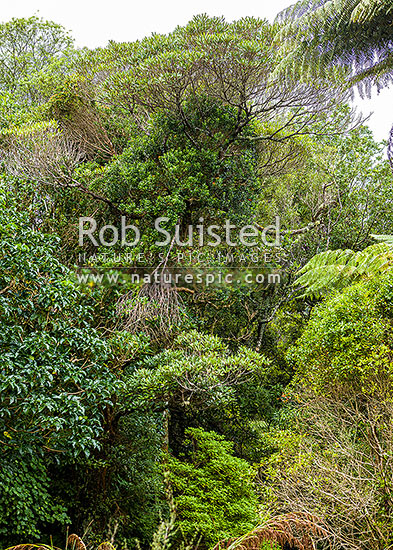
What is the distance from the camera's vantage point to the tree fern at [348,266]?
22.3ft

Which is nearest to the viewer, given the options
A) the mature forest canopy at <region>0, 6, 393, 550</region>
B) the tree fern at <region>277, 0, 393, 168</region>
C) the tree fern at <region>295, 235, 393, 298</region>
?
the mature forest canopy at <region>0, 6, 393, 550</region>

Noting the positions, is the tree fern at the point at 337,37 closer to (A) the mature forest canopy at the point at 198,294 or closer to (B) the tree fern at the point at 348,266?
(A) the mature forest canopy at the point at 198,294

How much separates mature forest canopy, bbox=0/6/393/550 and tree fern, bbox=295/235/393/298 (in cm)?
3

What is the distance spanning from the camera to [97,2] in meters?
14.5

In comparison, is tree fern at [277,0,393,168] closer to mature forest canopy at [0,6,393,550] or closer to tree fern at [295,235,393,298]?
mature forest canopy at [0,6,393,550]

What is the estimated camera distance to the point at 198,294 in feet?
28.6

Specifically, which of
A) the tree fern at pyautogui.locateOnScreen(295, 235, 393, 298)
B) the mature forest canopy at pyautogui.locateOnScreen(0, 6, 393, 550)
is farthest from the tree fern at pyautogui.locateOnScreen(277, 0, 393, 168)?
the tree fern at pyautogui.locateOnScreen(295, 235, 393, 298)

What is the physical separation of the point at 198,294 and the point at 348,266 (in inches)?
108

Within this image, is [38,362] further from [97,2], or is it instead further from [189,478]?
[97,2]

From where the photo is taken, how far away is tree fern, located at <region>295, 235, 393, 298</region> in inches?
268

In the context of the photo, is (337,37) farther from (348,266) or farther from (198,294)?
(198,294)

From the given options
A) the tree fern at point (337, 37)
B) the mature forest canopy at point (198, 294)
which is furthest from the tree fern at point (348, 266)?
the tree fern at point (337, 37)

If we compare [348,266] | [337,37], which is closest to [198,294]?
[348,266]

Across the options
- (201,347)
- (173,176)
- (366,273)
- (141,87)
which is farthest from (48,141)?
(366,273)
